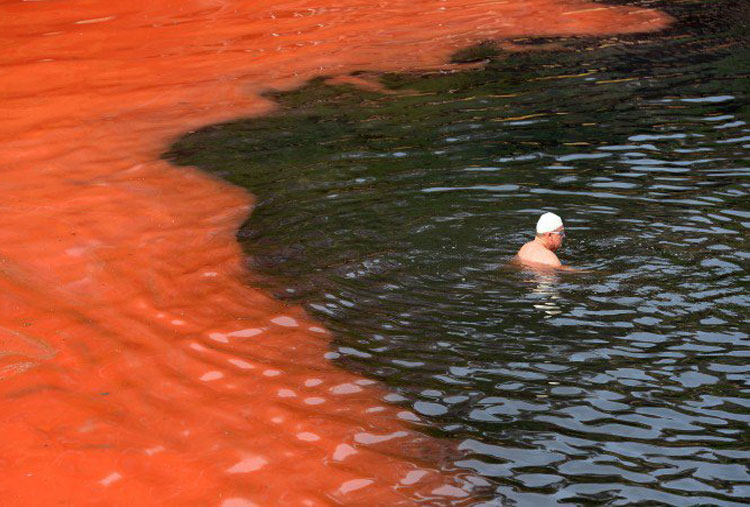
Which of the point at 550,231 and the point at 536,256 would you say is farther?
the point at 550,231

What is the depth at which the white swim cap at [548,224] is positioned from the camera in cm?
968

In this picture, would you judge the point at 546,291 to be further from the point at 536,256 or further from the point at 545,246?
the point at 545,246

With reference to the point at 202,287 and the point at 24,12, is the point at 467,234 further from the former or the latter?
the point at 24,12

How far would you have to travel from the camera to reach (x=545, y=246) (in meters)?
9.50

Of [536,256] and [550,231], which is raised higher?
[550,231]

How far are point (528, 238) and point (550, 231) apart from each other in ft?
2.39

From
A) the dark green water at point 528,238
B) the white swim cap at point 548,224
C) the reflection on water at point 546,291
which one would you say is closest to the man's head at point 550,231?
the white swim cap at point 548,224

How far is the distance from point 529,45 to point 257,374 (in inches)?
488

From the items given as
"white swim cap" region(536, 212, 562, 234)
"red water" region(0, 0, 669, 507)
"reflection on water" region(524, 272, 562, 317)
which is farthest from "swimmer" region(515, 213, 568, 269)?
"red water" region(0, 0, 669, 507)

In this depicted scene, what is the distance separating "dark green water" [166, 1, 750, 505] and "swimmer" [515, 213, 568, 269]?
183mm

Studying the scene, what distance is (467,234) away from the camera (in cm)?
1038

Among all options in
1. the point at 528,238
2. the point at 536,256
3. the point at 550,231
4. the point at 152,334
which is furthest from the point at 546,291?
the point at 152,334

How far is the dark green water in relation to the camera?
6.61m

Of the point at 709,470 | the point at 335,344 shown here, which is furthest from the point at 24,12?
the point at 709,470
